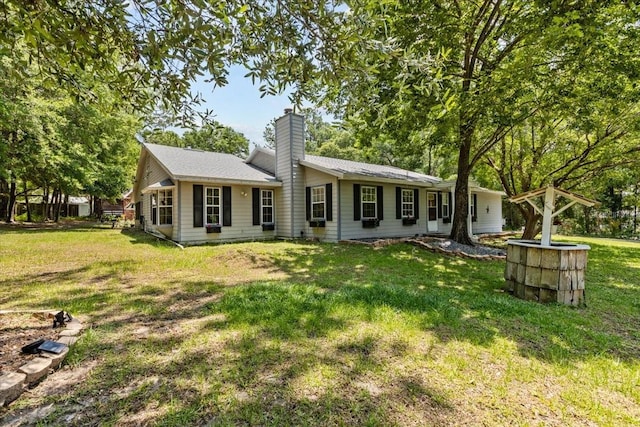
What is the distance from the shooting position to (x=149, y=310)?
163 inches

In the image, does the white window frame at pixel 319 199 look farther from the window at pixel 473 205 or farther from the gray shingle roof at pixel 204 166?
the window at pixel 473 205

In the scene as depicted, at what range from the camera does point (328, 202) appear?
11.5m

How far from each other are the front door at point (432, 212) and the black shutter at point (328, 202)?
5.50 m

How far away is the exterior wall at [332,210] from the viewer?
11.3m

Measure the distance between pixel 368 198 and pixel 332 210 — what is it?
1790 millimetres

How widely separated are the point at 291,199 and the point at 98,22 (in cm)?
977

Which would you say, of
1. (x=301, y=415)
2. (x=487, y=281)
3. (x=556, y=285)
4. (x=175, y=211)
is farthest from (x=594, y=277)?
(x=175, y=211)

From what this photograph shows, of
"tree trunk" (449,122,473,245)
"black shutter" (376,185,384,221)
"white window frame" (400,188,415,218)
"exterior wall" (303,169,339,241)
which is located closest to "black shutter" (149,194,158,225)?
"exterior wall" (303,169,339,241)

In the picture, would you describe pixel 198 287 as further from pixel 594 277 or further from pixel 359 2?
pixel 594 277

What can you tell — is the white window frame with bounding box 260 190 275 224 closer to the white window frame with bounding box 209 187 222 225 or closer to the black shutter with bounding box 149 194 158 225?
the white window frame with bounding box 209 187 222 225

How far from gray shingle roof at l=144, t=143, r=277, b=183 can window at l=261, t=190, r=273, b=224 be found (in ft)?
2.00

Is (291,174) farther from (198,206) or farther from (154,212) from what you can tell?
(154,212)

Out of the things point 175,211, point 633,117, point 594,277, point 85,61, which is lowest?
point 594,277

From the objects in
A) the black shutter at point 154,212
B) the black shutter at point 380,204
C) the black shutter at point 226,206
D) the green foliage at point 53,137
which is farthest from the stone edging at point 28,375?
the black shutter at point 380,204
